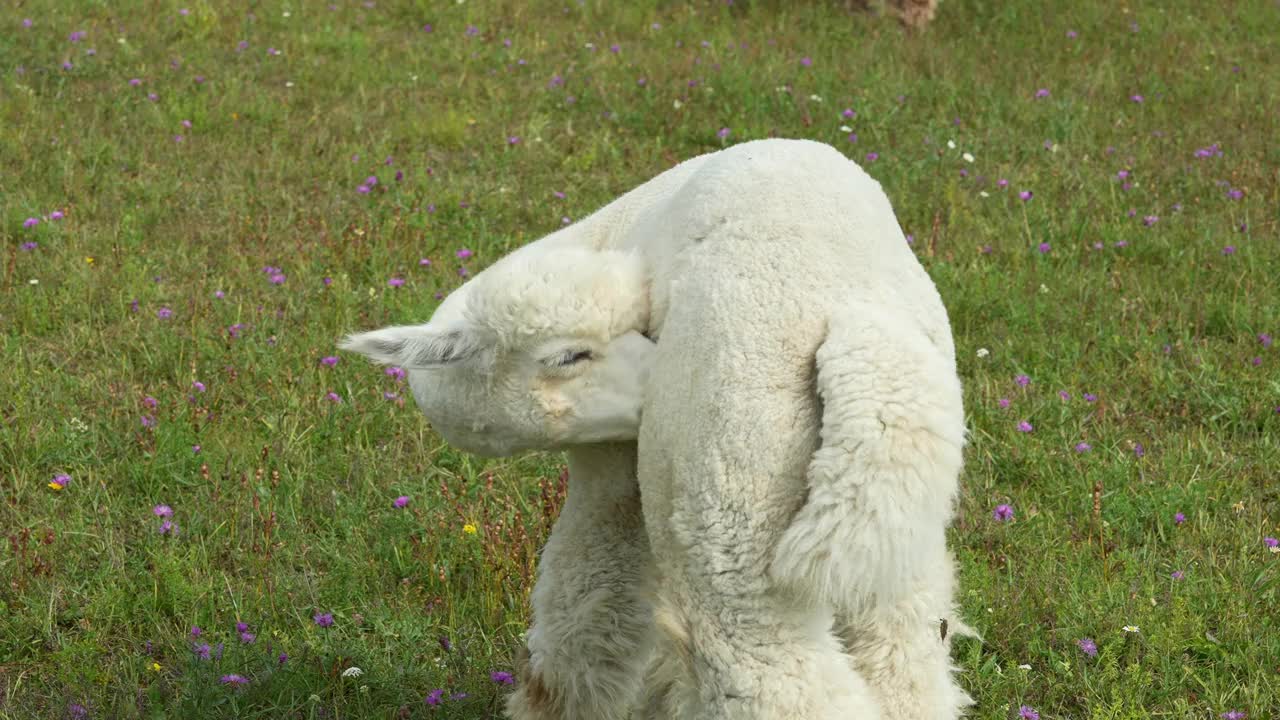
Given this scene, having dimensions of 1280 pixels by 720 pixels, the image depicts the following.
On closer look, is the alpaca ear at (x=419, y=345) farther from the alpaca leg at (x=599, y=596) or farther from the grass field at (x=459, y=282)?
the grass field at (x=459, y=282)

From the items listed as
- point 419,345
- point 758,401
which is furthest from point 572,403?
point 758,401

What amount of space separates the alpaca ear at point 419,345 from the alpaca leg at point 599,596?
1.50ft

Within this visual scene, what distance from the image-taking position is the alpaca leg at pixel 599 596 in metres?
2.88

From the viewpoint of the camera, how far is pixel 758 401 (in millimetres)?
2244

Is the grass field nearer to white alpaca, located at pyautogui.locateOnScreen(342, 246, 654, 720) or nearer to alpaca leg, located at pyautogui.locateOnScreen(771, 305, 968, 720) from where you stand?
white alpaca, located at pyautogui.locateOnScreen(342, 246, 654, 720)

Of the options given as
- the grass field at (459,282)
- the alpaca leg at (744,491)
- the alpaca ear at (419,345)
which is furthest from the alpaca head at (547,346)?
the grass field at (459,282)

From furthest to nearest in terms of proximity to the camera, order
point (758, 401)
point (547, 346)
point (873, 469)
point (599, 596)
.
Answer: point (599, 596) < point (547, 346) < point (758, 401) < point (873, 469)

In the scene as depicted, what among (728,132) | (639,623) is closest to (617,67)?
(728,132)

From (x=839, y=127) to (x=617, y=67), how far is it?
163 cm

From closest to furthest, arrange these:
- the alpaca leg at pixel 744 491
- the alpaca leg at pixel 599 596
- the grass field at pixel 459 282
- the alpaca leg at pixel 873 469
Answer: the alpaca leg at pixel 873 469
the alpaca leg at pixel 744 491
the alpaca leg at pixel 599 596
the grass field at pixel 459 282

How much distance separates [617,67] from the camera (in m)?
8.77

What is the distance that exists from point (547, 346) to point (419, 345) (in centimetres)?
23

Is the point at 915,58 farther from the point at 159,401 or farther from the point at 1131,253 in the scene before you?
the point at 159,401

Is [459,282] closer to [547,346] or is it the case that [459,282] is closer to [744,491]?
[547,346]
